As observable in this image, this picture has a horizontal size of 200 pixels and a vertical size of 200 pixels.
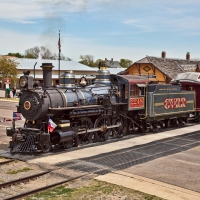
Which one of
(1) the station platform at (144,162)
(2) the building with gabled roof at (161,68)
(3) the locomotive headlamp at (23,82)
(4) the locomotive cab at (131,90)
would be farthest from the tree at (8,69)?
(3) the locomotive headlamp at (23,82)

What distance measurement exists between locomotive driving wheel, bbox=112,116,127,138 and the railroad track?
590cm

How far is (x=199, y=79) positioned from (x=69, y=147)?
42.1 feet

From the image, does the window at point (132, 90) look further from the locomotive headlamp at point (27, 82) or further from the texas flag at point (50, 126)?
the locomotive headlamp at point (27, 82)

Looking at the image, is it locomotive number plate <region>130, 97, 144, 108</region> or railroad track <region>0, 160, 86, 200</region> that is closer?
railroad track <region>0, 160, 86, 200</region>

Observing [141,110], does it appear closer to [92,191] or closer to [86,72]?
[92,191]

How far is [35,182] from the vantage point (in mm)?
9500

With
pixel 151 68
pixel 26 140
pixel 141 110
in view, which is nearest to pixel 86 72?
pixel 151 68

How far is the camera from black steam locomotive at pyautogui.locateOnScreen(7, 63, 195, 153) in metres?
12.9

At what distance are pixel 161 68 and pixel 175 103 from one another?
73.8 feet

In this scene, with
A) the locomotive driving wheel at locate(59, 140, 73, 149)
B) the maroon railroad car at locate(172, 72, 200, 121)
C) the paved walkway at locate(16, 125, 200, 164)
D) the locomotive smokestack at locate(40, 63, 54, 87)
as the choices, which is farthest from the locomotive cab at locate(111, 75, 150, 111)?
the maroon railroad car at locate(172, 72, 200, 121)

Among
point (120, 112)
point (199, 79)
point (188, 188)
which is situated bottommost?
point (188, 188)

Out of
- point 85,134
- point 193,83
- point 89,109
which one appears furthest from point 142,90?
point 193,83

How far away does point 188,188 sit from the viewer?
9.19m

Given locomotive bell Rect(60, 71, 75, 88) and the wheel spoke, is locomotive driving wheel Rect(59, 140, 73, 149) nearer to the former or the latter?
the wheel spoke
